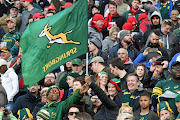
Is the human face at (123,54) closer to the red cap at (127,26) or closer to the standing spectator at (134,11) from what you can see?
the red cap at (127,26)

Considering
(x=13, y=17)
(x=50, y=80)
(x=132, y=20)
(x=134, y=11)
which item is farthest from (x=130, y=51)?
(x=13, y=17)

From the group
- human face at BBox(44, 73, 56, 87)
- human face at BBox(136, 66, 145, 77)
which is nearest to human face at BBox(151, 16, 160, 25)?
human face at BBox(44, 73, 56, 87)

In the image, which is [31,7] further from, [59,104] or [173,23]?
[59,104]

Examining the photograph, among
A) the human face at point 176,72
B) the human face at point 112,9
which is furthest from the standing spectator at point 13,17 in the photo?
the human face at point 176,72

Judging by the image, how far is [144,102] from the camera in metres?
13.2

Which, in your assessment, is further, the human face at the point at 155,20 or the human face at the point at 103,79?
the human face at the point at 155,20

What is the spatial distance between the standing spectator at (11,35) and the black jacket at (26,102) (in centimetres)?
464

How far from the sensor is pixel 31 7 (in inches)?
907

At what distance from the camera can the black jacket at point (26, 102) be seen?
16.5m

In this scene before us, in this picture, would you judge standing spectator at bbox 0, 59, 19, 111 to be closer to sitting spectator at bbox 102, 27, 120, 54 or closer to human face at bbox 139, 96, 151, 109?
sitting spectator at bbox 102, 27, 120, 54

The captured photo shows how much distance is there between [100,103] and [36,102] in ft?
9.17

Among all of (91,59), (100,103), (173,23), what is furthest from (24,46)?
(173,23)

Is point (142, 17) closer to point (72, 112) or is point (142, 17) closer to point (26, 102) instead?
point (26, 102)

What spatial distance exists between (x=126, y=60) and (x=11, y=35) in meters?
6.13
